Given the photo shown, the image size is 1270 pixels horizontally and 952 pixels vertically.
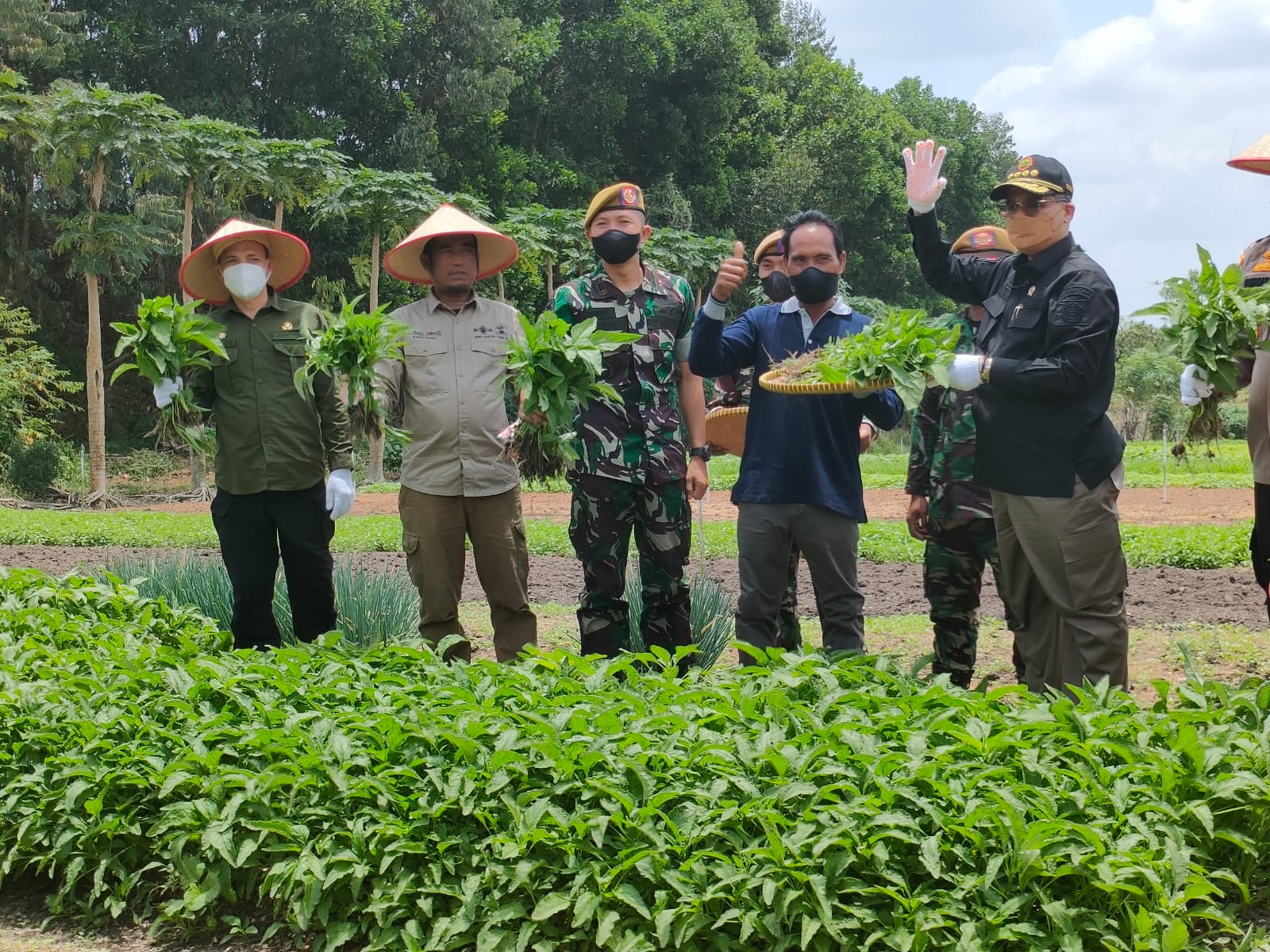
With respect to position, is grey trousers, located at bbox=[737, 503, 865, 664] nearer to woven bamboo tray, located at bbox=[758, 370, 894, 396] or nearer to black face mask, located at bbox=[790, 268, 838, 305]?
woven bamboo tray, located at bbox=[758, 370, 894, 396]

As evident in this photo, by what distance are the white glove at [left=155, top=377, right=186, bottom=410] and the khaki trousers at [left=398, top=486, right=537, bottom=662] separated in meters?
1.08

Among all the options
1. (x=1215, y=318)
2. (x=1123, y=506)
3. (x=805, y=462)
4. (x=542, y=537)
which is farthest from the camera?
(x=1123, y=506)

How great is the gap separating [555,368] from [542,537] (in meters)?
8.19

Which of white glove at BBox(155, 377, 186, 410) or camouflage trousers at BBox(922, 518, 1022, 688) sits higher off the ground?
white glove at BBox(155, 377, 186, 410)

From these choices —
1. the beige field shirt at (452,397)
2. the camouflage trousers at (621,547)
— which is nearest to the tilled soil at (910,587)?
the beige field shirt at (452,397)

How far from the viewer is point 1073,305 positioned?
423cm

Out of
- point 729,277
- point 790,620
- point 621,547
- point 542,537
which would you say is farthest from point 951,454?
point 542,537

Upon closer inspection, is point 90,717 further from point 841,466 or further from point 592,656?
point 841,466

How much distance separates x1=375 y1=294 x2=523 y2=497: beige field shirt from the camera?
17.6ft

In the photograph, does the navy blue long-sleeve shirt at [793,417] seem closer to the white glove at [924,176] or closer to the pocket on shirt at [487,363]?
the white glove at [924,176]

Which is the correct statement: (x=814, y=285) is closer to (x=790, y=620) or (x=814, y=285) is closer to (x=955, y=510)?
(x=955, y=510)

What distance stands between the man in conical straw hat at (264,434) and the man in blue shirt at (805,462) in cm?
180

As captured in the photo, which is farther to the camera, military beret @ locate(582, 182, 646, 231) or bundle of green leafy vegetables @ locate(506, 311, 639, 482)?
military beret @ locate(582, 182, 646, 231)

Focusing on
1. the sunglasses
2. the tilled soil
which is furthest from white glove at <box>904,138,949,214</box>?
the tilled soil
